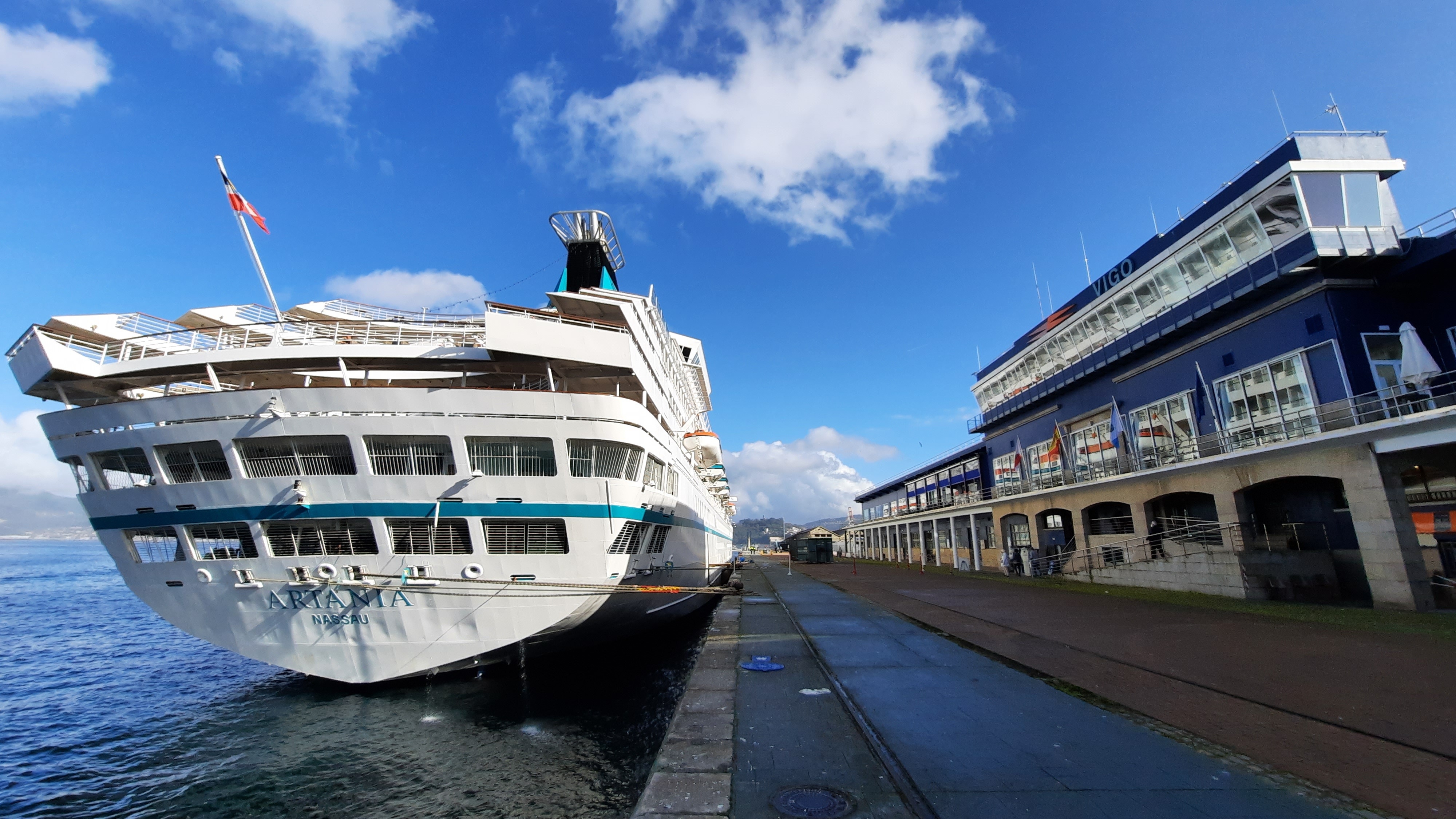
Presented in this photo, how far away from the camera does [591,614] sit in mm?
13492

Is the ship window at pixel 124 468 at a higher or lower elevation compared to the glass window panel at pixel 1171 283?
lower

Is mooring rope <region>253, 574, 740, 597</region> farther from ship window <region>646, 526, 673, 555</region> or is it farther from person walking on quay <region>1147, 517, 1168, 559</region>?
person walking on quay <region>1147, 517, 1168, 559</region>

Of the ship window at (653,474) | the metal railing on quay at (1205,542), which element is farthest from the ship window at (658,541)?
the metal railing on quay at (1205,542)

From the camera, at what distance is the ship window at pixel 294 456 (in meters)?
12.6

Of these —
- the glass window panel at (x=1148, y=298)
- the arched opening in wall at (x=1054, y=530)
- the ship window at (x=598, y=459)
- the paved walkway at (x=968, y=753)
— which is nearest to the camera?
the paved walkway at (x=968, y=753)

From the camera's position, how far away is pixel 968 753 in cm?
647

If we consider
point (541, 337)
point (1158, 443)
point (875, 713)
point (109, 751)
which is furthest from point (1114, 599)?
point (109, 751)

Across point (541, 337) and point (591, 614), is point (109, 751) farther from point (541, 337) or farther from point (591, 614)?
point (541, 337)

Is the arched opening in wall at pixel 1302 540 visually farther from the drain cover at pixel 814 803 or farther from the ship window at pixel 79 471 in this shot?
the ship window at pixel 79 471

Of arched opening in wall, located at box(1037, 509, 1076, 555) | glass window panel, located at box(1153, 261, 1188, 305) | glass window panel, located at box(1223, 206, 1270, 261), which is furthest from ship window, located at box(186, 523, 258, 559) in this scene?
arched opening in wall, located at box(1037, 509, 1076, 555)

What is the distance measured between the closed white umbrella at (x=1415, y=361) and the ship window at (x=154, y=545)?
32526 mm

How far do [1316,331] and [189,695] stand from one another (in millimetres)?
35141

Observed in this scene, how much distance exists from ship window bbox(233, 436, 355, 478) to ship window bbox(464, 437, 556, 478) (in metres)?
2.62

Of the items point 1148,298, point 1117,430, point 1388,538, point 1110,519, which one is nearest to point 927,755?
point 1388,538
